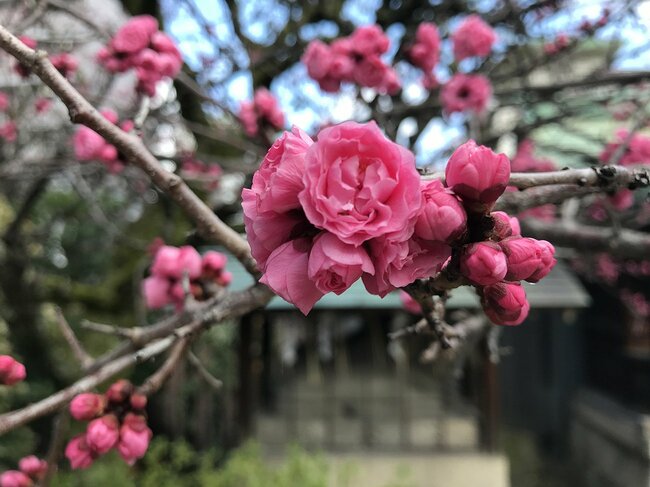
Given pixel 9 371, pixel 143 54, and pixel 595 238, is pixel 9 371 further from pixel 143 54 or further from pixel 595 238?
pixel 595 238

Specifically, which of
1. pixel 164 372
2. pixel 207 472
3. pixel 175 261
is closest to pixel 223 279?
pixel 175 261

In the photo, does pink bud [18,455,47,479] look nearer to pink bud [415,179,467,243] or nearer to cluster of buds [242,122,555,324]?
cluster of buds [242,122,555,324]

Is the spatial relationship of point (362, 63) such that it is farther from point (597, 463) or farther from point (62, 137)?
point (597, 463)

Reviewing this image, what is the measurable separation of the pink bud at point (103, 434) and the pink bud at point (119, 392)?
0.16 ft

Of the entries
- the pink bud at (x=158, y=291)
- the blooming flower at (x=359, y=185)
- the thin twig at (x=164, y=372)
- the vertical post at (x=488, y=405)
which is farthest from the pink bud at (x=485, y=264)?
the vertical post at (x=488, y=405)

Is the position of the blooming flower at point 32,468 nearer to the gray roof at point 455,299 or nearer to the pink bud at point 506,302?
the pink bud at point 506,302

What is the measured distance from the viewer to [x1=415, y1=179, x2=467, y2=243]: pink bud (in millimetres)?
677

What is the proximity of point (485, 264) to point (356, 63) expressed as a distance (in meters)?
1.71

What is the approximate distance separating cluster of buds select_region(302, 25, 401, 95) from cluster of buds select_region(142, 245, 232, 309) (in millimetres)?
958

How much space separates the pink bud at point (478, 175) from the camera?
28.0 inches

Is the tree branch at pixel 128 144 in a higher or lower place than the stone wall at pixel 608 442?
higher

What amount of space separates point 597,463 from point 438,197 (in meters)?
8.01

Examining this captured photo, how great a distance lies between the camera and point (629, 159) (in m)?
2.75

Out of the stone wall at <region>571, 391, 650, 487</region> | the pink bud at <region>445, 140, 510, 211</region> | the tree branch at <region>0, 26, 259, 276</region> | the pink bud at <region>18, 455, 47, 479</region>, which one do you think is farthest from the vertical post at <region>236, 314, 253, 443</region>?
the pink bud at <region>445, 140, 510, 211</region>
